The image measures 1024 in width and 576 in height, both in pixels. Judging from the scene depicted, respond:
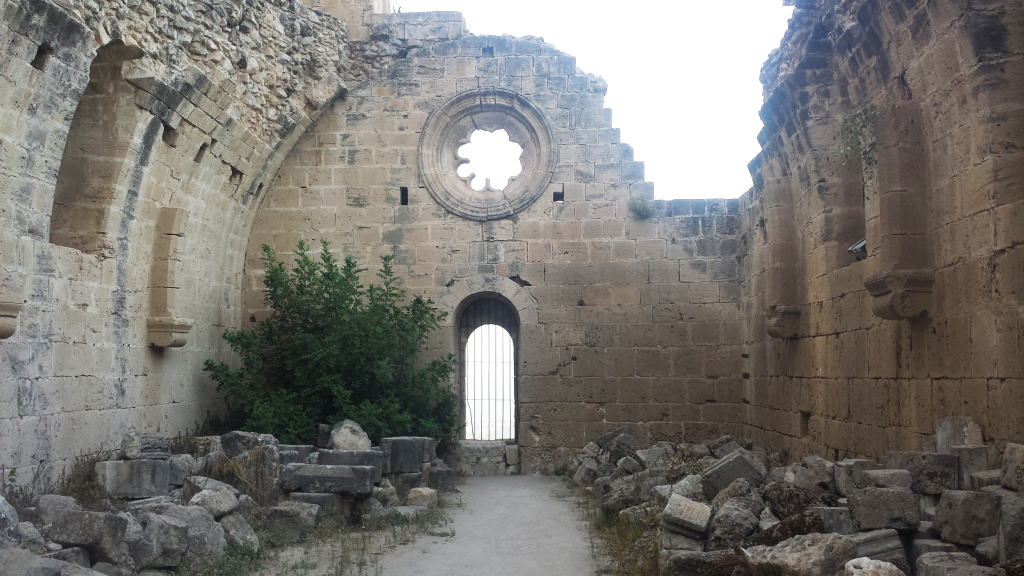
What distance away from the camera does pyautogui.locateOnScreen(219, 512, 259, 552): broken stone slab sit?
6270 mm

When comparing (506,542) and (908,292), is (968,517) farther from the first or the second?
(506,542)

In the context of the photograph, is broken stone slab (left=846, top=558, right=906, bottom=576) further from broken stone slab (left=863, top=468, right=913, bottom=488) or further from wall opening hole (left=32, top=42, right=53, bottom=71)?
wall opening hole (left=32, top=42, right=53, bottom=71)

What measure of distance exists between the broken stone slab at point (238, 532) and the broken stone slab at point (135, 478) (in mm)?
1021

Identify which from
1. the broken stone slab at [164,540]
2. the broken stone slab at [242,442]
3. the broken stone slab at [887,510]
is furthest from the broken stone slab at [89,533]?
the broken stone slab at [887,510]

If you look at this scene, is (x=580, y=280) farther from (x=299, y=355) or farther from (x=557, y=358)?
(x=299, y=355)

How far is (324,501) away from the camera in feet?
24.9

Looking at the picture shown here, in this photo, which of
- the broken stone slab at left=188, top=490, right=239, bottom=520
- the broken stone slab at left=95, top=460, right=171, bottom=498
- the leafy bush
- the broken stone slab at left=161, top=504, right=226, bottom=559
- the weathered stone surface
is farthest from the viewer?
the leafy bush

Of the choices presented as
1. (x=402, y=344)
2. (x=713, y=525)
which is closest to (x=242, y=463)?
(x=402, y=344)

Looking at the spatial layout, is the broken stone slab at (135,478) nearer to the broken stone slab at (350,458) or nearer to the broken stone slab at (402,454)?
the broken stone slab at (350,458)

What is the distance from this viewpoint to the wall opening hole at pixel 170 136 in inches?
355

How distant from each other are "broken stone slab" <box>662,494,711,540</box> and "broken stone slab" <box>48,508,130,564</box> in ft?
11.6

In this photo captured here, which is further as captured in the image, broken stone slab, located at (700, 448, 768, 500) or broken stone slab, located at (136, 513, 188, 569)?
broken stone slab, located at (700, 448, 768, 500)

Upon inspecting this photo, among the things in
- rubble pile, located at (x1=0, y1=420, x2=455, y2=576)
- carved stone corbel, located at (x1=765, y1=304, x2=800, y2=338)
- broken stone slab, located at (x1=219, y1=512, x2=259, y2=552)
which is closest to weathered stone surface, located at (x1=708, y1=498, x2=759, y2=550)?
rubble pile, located at (x1=0, y1=420, x2=455, y2=576)

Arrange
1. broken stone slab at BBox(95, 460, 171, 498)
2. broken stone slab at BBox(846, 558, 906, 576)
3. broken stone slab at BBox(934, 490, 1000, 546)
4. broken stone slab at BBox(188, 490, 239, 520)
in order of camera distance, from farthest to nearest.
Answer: broken stone slab at BBox(95, 460, 171, 498) < broken stone slab at BBox(188, 490, 239, 520) < broken stone slab at BBox(934, 490, 1000, 546) < broken stone slab at BBox(846, 558, 906, 576)
